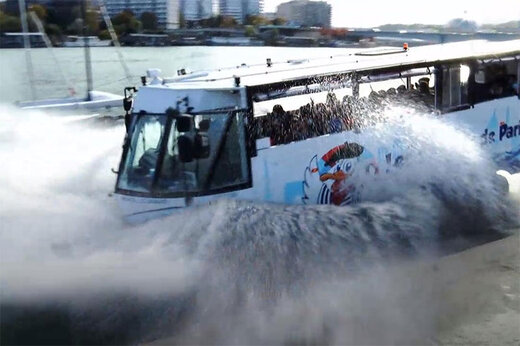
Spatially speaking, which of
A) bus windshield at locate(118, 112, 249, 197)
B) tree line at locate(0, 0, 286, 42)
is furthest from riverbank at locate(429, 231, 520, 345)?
tree line at locate(0, 0, 286, 42)

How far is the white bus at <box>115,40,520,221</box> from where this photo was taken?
8.09 meters

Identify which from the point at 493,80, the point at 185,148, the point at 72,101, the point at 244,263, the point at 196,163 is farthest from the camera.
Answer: the point at 72,101

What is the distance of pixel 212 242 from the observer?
25.1 ft

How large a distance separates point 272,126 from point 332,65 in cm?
191

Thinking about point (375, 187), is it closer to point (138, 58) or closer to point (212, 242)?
point (212, 242)

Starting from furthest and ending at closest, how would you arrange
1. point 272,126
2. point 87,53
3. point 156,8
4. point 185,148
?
point 156,8 → point 87,53 → point 272,126 → point 185,148

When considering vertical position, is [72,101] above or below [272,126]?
below

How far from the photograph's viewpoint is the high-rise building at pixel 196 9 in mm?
25938

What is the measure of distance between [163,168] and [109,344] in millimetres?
2260

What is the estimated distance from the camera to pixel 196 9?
2669cm

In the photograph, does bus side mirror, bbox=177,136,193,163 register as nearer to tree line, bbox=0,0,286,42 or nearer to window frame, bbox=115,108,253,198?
window frame, bbox=115,108,253,198

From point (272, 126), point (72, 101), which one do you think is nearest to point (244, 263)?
point (272, 126)

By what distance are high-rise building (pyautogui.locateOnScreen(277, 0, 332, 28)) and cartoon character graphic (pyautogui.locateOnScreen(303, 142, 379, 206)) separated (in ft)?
52.6

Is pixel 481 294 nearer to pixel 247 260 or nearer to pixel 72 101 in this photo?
pixel 247 260
